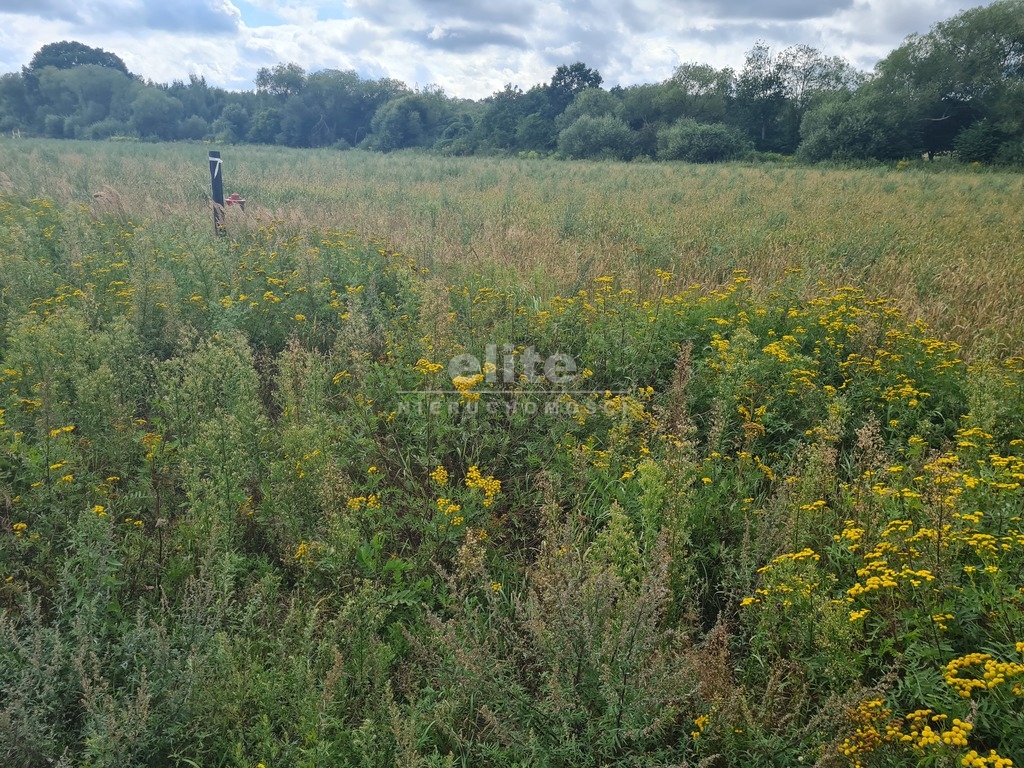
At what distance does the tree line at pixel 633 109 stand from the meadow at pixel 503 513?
Answer: 103 feet

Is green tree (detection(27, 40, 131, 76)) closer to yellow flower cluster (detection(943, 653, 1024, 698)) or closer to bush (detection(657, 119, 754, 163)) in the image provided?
bush (detection(657, 119, 754, 163))

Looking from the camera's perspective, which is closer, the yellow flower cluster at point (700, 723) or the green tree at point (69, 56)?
the yellow flower cluster at point (700, 723)

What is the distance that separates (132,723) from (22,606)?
3.56 feet

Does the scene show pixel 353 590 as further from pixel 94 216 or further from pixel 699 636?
pixel 94 216

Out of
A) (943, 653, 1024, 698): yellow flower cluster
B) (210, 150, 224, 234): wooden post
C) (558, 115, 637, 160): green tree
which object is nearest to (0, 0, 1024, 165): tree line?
(558, 115, 637, 160): green tree

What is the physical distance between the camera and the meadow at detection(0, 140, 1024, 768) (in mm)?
2273

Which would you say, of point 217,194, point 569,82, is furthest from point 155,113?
point 217,194

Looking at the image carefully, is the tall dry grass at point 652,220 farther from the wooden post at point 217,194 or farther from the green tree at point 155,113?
the green tree at point 155,113

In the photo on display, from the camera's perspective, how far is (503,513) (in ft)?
12.6

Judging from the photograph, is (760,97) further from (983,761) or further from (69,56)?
(69,56)

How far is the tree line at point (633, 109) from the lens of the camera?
3288cm

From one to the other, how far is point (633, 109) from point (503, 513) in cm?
4670

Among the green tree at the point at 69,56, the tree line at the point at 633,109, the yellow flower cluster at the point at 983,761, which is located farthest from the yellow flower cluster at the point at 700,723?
the green tree at the point at 69,56

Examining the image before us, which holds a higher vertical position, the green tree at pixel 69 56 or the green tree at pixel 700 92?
the green tree at pixel 69 56
